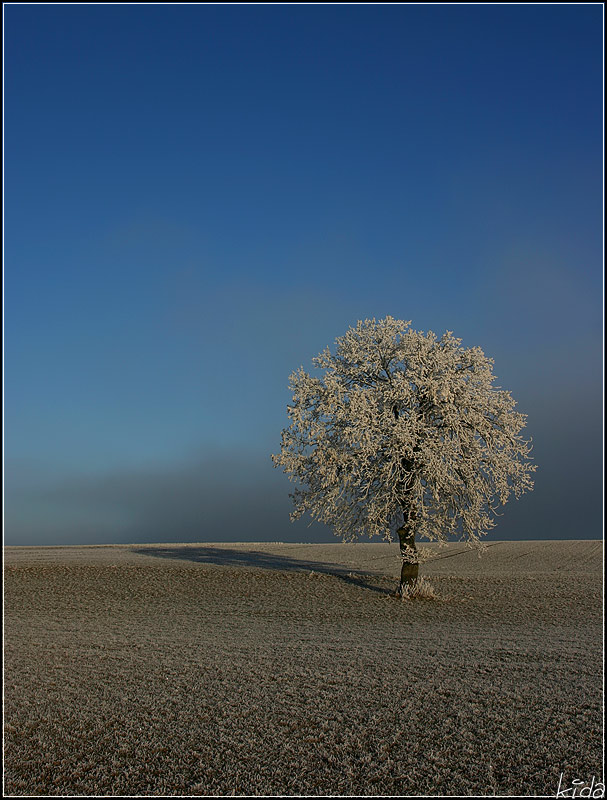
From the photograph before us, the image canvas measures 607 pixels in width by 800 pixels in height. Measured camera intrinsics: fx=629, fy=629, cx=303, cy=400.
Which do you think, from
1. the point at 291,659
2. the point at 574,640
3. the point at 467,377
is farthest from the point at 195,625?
the point at 467,377

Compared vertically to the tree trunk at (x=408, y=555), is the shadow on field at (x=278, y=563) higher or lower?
lower

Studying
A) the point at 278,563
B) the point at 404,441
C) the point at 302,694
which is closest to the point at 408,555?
the point at 404,441

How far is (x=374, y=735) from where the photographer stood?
9422 mm

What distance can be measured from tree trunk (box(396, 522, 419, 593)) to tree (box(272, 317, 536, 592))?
4cm

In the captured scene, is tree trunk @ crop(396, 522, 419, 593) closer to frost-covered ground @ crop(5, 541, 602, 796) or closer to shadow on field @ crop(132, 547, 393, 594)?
frost-covered ground @ crop(5, 541, 602, 796)

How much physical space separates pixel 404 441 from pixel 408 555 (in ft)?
17.2

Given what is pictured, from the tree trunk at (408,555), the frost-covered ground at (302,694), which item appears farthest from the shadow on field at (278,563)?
the frost-covered ground at (302,694)

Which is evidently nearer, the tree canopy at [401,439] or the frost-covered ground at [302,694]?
the frost-covered ground at [302,694]

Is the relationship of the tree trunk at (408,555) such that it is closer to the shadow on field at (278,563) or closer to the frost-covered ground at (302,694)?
the frost-covered ground at (302,694)

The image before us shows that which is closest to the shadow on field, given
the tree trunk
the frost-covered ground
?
the tree trunk

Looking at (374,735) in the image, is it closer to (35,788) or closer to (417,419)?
(35,788)

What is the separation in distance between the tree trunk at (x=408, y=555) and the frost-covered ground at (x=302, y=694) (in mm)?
1530

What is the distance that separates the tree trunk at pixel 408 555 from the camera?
26.6 m

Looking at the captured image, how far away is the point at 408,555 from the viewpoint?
26609mm
